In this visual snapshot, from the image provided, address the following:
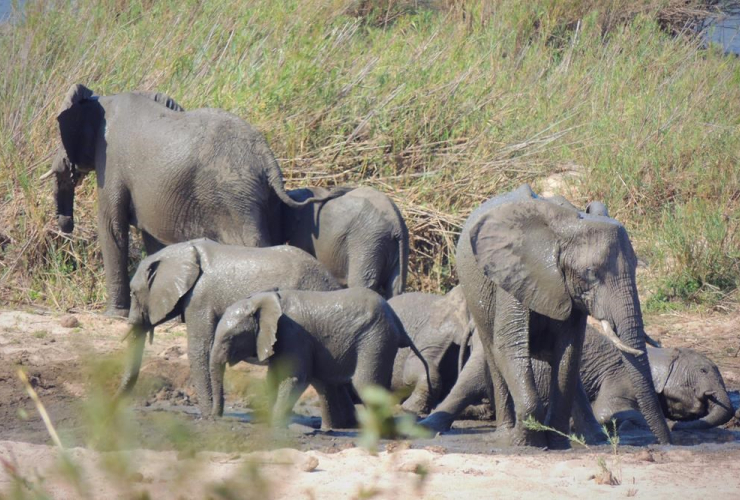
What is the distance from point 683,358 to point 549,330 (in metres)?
1.60

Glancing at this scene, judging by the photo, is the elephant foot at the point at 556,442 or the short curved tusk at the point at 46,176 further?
the short curved tusk at the point at 46,176

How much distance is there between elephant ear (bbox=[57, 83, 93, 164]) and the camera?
8633 millimetres

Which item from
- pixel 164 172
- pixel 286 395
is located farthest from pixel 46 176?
pixel 286 395

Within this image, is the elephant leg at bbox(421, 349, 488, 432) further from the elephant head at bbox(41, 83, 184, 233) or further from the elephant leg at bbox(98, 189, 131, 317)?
the elephant head at bbox(41, 83, 184, 233)

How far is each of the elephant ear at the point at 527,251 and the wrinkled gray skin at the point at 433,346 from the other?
4.92 ft

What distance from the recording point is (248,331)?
21.7ft

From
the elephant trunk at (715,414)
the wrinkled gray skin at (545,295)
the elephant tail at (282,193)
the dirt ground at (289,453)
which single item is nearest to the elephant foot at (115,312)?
the dirt ground at (289,453)

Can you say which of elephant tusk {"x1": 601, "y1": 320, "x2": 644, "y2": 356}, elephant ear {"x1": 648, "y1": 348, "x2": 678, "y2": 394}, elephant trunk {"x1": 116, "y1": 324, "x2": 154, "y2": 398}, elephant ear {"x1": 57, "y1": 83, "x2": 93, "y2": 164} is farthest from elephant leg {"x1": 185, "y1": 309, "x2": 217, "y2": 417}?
elephant ear {"x1": 648, "y1": 348, "x2": 678, "y2": 394}

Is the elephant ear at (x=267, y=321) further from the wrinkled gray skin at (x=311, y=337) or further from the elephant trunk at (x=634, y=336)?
the elephant trunk at (x=634, y=336)

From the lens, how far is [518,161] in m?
10.9

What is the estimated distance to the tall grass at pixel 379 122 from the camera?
9859mm

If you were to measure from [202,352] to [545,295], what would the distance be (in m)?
2.03

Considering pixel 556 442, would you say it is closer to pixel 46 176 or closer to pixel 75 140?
pixel 75 140

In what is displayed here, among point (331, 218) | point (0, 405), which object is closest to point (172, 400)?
point (0, 405)
